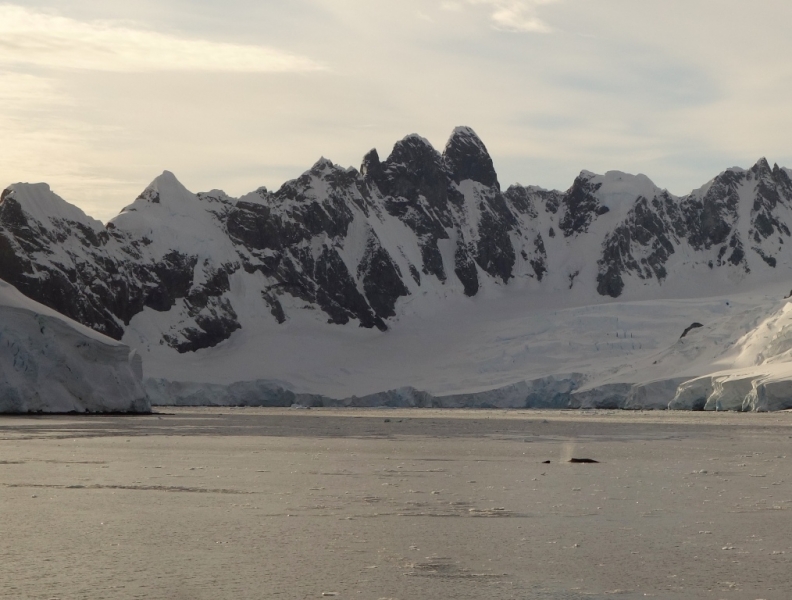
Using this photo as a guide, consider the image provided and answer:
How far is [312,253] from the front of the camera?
17575 cm

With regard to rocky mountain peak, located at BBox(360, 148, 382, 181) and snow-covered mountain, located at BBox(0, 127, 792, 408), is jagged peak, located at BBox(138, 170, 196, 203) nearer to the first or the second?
snow-covered mountain, located at BBox(0, 127, 792, 408)

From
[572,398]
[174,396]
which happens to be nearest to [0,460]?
[572,398]

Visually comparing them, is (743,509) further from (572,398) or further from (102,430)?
(572,398)

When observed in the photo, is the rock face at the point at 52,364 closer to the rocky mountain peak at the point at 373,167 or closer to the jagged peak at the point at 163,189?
the jagged peak at the point at 163,189

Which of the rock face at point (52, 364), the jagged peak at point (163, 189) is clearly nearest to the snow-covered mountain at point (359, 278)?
the jagged peak at point (163, 189)

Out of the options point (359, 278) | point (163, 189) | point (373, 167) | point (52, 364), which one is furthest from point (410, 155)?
point (52, 364)

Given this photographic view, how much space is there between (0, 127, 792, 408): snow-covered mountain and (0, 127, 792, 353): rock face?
0.91 ft

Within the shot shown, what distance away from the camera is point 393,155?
199 metres

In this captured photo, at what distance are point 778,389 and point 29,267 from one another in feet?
316

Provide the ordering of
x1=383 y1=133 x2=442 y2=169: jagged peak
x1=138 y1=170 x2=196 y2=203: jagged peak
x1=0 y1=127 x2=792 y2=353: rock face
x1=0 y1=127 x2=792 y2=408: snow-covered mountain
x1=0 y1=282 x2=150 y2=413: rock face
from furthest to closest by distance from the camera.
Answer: x1=383 y1=133 x2=442 y2=169: jagged peak, x1=138 y1=170 x2=196 y2=203: jagged peak, x1=0 y1=127 x2=792 y2=353: rock face, x1=0 y1=127 x2=792 y2=408: snow-covered mountain, x1=0 y1=282 x2=150 y2=413: rock face

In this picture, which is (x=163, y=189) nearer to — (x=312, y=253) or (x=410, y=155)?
(x=312, y=253)

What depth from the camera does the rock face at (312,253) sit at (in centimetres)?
14550

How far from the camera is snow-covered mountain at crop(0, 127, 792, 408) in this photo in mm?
140500

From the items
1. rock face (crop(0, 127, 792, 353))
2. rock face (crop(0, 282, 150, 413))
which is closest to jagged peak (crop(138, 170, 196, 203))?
rock face (crop(0, 127, 792, 353))
